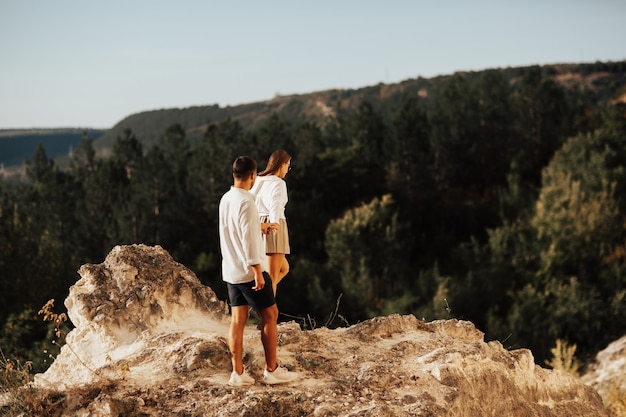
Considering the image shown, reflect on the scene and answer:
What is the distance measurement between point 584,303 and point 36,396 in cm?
4055

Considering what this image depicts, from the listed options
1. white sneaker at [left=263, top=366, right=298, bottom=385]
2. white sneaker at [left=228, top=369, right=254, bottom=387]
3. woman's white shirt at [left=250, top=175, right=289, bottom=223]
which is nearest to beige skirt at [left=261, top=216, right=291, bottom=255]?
woman's white shirt at [left=250, top=175, right=289, bottom=223]

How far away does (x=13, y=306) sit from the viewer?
35.9m

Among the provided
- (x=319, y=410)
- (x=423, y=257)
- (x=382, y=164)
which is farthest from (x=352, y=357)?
(x=382, y=164)

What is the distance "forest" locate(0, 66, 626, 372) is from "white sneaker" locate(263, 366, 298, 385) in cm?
2095

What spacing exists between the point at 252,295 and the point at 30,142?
7914 cm

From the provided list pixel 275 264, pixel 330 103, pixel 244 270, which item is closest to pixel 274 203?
pixel 275 264

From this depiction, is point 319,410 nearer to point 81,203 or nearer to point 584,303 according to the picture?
point 584,303

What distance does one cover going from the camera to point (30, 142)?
7838 centimetres

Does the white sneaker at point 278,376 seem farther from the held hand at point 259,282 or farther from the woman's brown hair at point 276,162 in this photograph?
the woman's brown hair at point 276,162

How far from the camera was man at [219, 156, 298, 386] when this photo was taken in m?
6.49

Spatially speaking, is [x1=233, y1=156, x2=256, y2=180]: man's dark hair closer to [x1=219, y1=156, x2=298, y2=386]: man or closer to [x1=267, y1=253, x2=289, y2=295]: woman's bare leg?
[x1=219, y1=156, x2=298, y2=386]: man

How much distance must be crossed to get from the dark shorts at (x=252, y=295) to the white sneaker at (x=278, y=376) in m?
0.68

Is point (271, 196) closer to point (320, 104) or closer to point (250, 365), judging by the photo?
point (250, 365)

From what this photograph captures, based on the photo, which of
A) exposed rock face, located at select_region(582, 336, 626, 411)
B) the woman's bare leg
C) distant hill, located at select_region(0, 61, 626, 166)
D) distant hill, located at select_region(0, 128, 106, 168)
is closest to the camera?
the woman's bare leg
